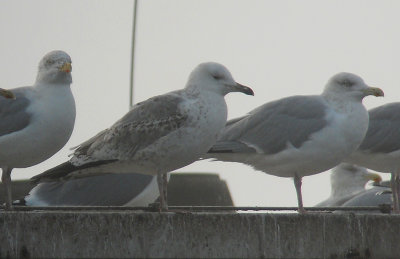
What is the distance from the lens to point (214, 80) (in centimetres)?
889

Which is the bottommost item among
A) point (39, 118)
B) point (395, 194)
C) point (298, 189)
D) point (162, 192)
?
point (395, 194)

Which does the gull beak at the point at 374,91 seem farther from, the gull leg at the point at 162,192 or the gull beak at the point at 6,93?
the gull beak at the point at 6,93

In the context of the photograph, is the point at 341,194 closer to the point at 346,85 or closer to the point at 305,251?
the point at 346,85

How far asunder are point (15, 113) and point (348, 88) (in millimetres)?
3358

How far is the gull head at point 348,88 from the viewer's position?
1046 centimetres

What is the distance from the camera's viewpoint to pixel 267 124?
34.4 ft

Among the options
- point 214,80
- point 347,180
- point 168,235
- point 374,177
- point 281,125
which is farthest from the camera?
point 347,180

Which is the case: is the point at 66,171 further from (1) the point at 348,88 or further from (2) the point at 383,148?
(2) the point at 383,148

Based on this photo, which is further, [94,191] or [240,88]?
[94,191]

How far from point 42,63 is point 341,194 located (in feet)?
25.8

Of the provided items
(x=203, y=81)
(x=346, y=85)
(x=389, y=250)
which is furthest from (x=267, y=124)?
(x=389, y=250)

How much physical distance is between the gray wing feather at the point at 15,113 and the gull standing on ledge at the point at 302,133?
189 centimetres

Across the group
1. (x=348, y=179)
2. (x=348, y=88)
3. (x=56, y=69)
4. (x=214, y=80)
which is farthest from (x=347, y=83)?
(x=348, y=179)

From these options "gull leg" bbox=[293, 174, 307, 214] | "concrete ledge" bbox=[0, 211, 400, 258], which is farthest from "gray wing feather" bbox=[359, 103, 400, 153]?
"concrete ledge" bbox=[0, 211, 400, 258]
